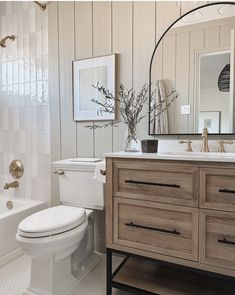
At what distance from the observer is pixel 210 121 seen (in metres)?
1.60

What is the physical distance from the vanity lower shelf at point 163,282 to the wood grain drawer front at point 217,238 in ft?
0.87

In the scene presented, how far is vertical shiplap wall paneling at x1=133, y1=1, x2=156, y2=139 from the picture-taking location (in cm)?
177

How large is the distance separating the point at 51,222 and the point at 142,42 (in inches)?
55.6

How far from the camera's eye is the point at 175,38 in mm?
1691

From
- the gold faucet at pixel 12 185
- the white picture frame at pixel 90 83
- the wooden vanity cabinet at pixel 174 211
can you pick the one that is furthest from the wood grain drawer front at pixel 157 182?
the gold faucet at pixel 12 185

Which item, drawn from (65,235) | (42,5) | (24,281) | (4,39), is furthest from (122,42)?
(24,281)

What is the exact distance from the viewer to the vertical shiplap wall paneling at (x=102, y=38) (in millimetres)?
1917

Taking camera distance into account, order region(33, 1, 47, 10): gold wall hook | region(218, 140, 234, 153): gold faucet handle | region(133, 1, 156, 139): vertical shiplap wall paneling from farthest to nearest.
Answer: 1. region(33, 1, 47, 10): gold wall hook
2. region(133, 1, 156, 139): vertical shiplap wall paneling
3. region(218, 140, 234, 153): gold faucet handle

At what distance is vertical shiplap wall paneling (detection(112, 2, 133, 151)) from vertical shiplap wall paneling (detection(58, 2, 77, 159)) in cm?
41

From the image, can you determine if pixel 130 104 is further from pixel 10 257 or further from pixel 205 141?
pixel 10 257

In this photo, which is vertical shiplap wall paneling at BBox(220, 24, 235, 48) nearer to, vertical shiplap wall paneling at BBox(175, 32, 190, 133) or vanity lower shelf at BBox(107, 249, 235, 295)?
vertical shiplap wall paneling at BBox(175, 32, 190, 133)

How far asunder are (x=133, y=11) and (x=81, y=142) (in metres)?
1.11

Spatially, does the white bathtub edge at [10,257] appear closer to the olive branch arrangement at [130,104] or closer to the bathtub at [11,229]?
the bathtub at [11,229]

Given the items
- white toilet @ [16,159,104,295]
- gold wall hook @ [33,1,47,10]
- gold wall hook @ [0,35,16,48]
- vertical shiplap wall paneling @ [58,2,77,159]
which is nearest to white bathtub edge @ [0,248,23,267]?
white toilet @ [16,159,104,295]
